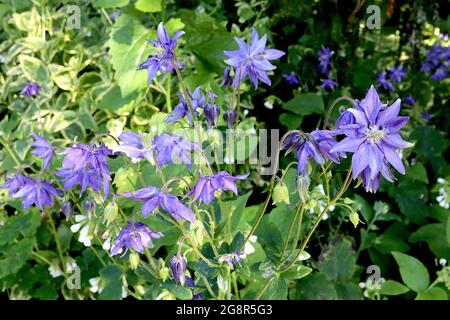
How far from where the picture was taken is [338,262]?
160 cm

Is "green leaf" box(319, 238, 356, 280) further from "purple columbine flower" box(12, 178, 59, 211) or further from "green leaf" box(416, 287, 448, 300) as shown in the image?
"purple columbine flower" box(12, 178, 59, 211)

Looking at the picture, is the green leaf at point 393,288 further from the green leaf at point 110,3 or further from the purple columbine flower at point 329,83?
the green leaf at point 110,3

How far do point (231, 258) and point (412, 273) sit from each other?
2.38ft

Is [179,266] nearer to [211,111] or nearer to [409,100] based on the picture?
[211,111]

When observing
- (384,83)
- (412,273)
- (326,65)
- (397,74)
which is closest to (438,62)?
(397,74)

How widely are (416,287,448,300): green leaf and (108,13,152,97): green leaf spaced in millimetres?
959

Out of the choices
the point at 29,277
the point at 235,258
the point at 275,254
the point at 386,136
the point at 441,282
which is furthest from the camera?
the point at 29,277

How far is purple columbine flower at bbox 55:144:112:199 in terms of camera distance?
3.12 feet

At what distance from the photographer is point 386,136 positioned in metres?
0.83

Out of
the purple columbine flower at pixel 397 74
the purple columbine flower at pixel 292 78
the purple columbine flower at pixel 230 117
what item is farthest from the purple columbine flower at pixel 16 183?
the purple columbine flower at pixel 397 74

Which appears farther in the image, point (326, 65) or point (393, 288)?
point (326, 65)

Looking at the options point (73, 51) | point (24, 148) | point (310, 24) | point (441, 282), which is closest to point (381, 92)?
point (310, 24)

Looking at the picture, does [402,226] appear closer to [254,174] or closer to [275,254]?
[254,174]

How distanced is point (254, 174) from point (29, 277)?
2.57ft
